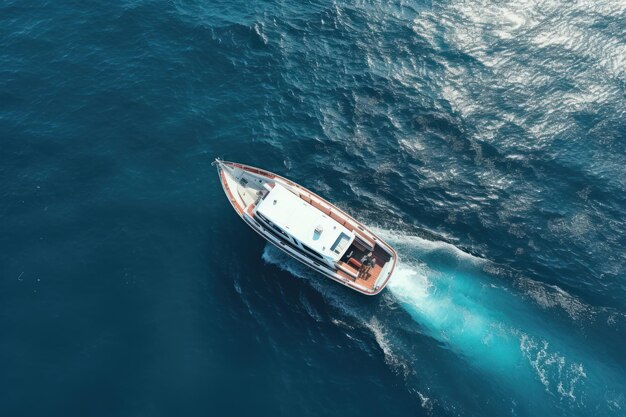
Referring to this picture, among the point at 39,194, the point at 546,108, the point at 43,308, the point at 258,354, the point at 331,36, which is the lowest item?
the point at 43,308

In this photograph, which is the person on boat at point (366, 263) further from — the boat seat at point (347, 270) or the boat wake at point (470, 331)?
the boat wake at point (470, 331)

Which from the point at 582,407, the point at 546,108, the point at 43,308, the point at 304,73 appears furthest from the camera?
the point at 304,73

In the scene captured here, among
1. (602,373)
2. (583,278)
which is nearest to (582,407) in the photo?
(602,373)

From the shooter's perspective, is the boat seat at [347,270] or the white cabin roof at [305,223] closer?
the white cabin roof at [305,223]

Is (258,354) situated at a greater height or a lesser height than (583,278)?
lesser

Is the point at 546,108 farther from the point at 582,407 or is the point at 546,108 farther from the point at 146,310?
the point at 146,310

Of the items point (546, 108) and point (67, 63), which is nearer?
point (546, 108)

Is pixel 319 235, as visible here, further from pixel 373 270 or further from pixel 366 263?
pixel 373 270

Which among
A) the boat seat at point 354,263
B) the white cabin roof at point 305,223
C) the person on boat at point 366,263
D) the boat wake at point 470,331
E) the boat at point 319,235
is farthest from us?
the boat seat at point 354,263

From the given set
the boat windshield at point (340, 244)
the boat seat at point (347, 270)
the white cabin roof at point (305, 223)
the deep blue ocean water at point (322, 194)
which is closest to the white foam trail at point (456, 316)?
the deep blue ocean water at point (322, 194)
